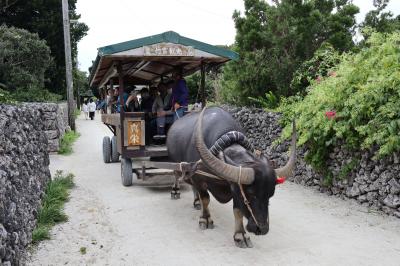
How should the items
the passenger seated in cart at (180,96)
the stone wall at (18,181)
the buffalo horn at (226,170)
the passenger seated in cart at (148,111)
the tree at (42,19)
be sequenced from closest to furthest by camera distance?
the stone wall at (18,181) < the buffalo horn at (226,170) < the passenger seated in cart at (180,96) < the passenger seated in cart at (148,111) < the tree at (42,19)

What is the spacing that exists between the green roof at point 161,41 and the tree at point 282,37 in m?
3.04

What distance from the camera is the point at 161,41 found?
6656 millimetres

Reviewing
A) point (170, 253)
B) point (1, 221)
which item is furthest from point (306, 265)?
point (1, 221)

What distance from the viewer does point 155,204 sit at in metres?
6.31

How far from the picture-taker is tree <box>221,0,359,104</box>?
9.43m

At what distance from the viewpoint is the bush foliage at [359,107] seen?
5.32 metres

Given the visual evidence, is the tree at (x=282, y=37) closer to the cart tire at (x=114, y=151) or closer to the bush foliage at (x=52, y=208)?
the cart tire at (x=114, y=151)

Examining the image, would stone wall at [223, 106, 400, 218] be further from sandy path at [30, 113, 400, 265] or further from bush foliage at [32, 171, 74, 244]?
bush foliage at [32, 171, 74, 244]

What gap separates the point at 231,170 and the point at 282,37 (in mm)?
6376

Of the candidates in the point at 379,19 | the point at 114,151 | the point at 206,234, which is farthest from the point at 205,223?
the point at 379,19

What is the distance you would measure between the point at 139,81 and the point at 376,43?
5359 millimetres

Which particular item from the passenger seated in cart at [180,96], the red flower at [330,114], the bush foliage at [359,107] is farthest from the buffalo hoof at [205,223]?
the passenger seated in cart at [180,96]

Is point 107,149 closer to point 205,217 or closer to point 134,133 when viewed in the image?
point 134,133

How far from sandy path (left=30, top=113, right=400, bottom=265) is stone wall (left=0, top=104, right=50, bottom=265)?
0.44 meters
